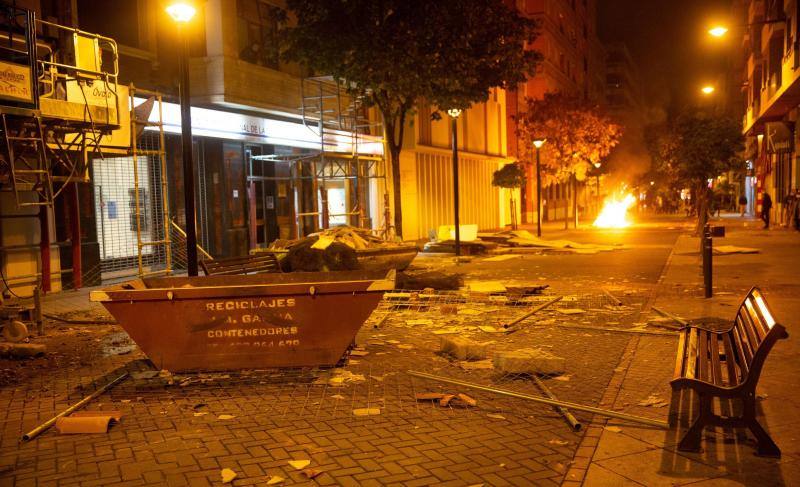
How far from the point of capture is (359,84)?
684 inches

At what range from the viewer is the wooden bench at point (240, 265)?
10.9m

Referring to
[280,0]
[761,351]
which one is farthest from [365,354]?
[280,0]

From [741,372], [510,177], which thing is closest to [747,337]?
[741,372]

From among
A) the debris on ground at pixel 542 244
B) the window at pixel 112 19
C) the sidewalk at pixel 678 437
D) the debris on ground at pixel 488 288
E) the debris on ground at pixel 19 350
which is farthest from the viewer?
the debris on ground at pixel 542 244

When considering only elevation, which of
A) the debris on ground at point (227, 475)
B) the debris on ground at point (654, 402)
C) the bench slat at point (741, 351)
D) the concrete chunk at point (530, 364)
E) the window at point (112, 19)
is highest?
the window at point (112, 19)

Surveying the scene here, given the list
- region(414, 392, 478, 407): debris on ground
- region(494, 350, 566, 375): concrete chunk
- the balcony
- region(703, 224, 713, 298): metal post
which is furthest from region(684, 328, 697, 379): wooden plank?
the balcony

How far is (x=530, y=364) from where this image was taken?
272 inches

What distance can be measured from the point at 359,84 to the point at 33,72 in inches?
344

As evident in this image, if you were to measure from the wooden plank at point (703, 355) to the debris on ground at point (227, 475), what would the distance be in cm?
329

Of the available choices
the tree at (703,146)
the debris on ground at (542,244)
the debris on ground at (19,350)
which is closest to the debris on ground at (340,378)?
the debris on ground at (19,350)

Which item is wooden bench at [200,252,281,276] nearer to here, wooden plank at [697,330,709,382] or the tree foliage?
wooden plank at [697,330,709,382]

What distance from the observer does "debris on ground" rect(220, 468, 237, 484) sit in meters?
4.48

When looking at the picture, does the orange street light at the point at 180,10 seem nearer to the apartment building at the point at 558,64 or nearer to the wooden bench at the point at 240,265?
the wooden bench at the point at 240,265

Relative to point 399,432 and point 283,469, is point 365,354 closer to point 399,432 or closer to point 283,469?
point 399,432
